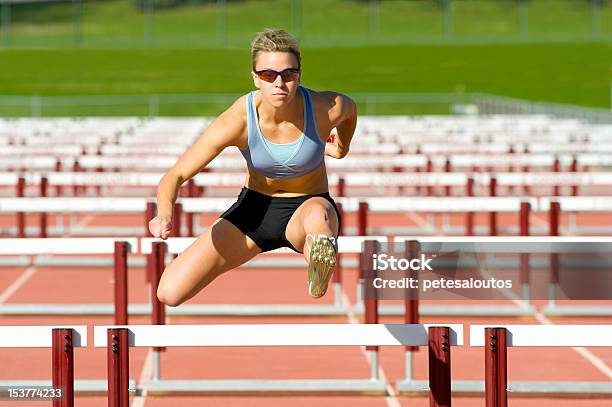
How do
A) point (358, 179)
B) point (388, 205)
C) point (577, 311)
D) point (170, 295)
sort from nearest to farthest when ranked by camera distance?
point (170, 295) < point (388, 205) < point (577, 311) < point (358, 179)

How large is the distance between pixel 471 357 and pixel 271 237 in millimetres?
3426

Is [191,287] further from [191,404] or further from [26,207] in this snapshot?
[26,207]

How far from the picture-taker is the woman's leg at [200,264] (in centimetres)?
606

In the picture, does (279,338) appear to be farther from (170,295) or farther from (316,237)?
(170,295)

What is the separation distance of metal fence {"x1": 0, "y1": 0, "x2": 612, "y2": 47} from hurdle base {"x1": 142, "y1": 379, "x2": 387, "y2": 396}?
168 feet

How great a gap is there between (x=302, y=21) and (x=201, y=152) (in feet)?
183

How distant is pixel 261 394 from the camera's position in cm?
824

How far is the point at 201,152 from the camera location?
593cm

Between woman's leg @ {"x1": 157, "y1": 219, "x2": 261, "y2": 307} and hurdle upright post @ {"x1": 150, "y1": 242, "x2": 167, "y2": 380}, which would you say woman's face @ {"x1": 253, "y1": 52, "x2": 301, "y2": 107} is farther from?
hurdle upright post @ {"x1": 150, "y1": 242, "x2": 167, "y2": 380}

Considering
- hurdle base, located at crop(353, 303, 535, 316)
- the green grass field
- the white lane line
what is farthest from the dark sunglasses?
the green grass field

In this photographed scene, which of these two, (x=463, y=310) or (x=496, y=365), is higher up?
(x=496, y=365)

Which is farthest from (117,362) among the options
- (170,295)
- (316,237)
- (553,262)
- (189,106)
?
(189,106)

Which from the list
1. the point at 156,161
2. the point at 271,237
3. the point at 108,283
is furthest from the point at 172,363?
the point at 156,161

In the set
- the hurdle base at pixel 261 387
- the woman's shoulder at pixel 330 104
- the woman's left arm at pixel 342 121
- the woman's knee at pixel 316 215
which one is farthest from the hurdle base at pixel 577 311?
the woman's knee at pixel 316 215
